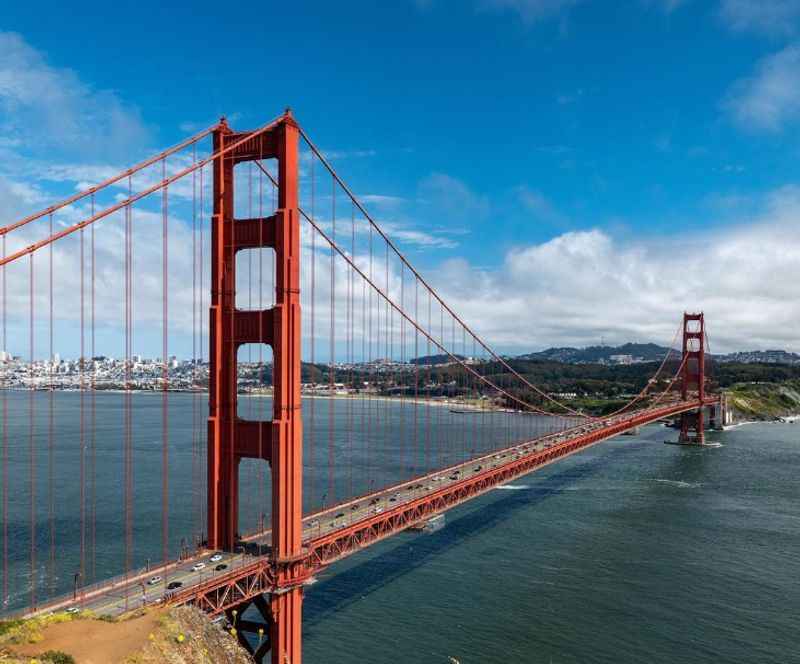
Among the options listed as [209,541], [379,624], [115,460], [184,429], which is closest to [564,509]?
[379,624]

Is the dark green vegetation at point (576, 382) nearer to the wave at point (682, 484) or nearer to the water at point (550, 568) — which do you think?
the wave at point (682, 484)

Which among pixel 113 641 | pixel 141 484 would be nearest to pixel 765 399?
pixel 141 484

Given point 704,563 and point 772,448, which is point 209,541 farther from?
point 772,448

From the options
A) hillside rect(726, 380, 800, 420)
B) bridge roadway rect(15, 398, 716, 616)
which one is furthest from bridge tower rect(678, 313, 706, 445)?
bridge roadway rect(15, 398, 716, 616)

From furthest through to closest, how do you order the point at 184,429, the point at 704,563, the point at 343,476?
the point at 184,429 → the point at 343,476 → the point at 704,563

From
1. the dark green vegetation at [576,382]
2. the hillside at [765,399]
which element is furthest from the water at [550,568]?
the hillside at [765,399]

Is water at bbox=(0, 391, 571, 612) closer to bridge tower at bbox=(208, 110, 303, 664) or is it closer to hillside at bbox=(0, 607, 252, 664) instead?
bridge tower at bbox=(208, 110, 303, 664)

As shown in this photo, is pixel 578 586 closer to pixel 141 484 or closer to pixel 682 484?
pixel 682 484
